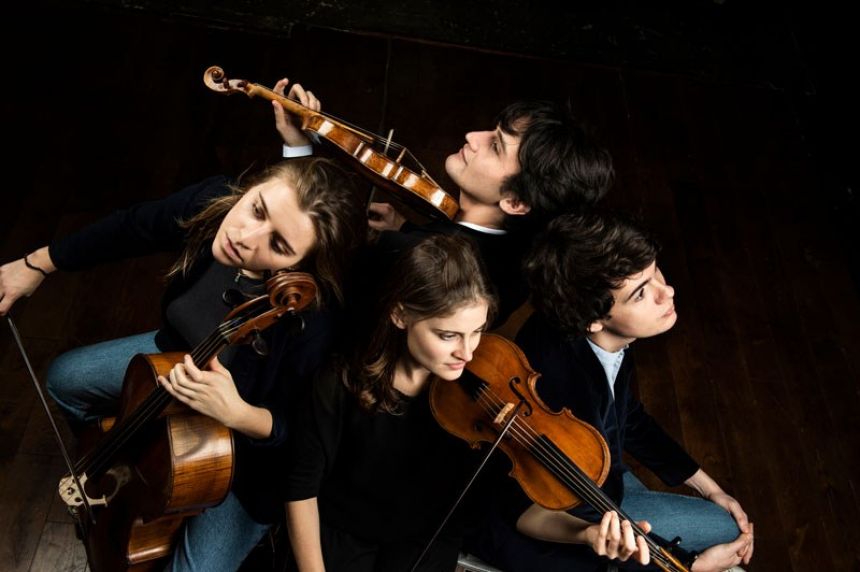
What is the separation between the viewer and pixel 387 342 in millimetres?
1706

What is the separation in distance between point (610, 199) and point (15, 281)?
6.72 feet

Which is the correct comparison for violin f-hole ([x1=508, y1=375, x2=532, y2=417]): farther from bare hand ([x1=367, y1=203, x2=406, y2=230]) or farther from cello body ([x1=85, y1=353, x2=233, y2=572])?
bare hand ([x1=367, y1=203, x2=406, y2=230])

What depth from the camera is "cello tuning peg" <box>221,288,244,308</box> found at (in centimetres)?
161

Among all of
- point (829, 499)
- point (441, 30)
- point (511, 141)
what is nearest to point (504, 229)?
point (511, 141)

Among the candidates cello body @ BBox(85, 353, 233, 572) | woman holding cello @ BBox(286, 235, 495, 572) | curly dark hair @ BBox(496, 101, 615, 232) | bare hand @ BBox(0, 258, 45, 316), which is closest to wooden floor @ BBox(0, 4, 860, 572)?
cello body @ BBox(85, 353, 233, 572)

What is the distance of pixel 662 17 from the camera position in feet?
12.4

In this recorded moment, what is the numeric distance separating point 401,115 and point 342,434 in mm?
1730

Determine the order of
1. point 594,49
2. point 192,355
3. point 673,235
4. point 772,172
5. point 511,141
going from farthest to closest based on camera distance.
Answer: point 594,49
point 772,172
point 673,235
point 511,141
point 192,355

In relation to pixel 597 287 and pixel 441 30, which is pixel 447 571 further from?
pixel 441 30

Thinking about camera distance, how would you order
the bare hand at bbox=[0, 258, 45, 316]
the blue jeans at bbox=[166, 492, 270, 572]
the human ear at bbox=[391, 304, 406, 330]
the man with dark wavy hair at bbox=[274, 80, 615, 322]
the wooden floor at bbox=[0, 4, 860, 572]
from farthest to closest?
the wooden floor at bbox=[0, 4, 860, 572]
the man with dark wavy hair at bbox=[274, 80, 615, 322]
the bare hand at bbox=[0, 258, 45, 316]
the blue jeans at bbox=[166, 492, 270, 572]
the human ear at bbox=[391, 304, 406, 330]

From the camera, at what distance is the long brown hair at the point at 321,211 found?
168 centimetres

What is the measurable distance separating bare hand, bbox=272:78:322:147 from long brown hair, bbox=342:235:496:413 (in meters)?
0.54

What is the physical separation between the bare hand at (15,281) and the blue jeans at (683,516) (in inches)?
58.2

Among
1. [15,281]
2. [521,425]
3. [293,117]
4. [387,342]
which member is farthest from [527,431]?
[15,281]
